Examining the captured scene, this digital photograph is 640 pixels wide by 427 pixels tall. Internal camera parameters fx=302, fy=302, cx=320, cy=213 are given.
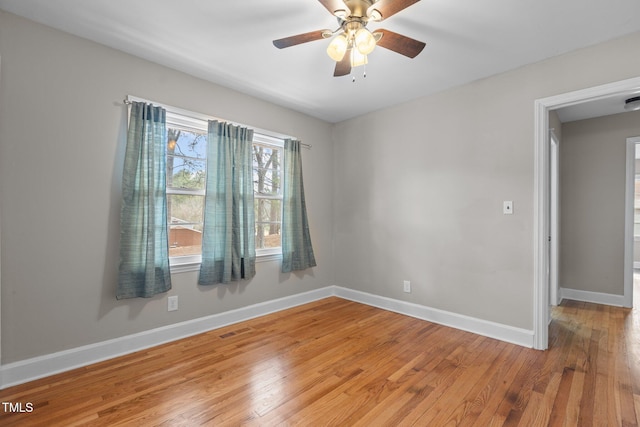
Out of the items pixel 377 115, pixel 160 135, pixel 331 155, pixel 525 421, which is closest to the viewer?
pixel 525 421

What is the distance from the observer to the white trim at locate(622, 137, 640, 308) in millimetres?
3693

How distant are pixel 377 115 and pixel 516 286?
8.16 feet

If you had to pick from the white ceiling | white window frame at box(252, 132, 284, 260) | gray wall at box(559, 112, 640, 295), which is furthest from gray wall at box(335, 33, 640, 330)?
gray wall at box(559, 112, 640, 295)

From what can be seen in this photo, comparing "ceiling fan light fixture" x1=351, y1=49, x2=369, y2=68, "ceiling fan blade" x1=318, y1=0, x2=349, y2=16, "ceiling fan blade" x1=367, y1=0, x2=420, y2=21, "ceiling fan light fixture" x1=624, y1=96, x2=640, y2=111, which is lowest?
"ceiling fan light fixture" x1=351, y1=49, x2=369, y2=68

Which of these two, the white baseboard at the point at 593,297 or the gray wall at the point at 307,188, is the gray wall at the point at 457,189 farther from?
the white baseboard at the point at 593,297

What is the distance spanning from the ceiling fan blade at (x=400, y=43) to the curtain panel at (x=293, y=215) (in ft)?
6.59

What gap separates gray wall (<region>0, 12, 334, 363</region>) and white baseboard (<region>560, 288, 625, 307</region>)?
16.2ft

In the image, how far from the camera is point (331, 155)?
441 centimetres

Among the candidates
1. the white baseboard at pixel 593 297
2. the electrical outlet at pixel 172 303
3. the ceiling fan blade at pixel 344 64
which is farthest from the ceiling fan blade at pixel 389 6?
the white baseboard at pixel 593 297

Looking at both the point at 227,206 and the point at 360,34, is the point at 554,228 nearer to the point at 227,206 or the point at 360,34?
the point at 360,34

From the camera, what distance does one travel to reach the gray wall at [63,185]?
2059 mm

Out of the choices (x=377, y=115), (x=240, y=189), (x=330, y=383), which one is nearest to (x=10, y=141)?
(x=240, y=189)

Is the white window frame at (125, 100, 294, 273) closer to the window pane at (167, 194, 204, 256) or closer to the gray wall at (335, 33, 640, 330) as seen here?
the window pane at (167, 194, 204, 256)

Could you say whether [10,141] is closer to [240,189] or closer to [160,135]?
[160,135]
